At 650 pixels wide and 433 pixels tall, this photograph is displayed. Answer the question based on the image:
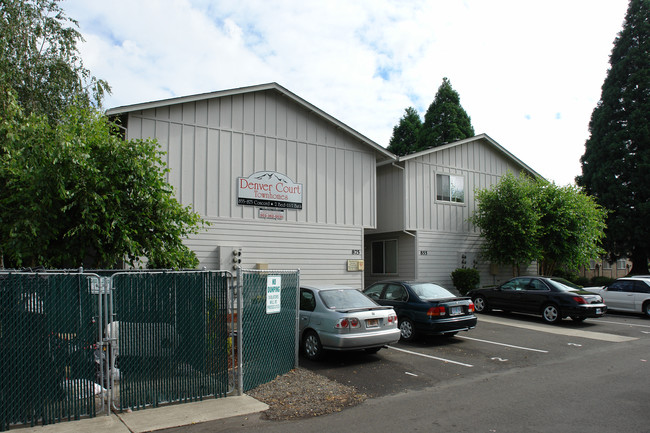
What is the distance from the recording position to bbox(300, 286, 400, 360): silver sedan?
919 centimetres

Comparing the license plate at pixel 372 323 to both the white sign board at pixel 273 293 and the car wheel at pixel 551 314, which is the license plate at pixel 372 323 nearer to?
the white sign board at pixel 273 293

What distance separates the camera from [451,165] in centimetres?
2177

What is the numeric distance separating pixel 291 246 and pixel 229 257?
89.8 inches

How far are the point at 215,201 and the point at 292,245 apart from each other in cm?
308

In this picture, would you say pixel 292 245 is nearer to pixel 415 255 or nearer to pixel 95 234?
pixel 415 255

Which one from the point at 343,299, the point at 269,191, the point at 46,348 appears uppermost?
the point at 269,191

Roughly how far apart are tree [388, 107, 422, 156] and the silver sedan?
3816cm

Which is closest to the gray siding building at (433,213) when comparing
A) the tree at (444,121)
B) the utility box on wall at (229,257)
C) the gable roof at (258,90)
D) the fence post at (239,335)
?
the gable roof at (258,90)

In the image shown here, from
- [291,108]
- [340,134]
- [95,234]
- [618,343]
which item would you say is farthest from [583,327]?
[95,234]

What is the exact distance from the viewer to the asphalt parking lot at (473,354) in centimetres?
862

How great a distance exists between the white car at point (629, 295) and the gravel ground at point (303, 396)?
514 inches

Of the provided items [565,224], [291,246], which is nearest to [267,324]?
[291,246]

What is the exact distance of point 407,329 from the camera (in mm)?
11820

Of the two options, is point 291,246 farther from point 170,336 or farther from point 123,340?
point 123,340
